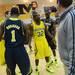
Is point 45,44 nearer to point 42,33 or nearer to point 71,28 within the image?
point 42,33

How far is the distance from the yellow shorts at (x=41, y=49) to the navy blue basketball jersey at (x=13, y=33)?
1.66m

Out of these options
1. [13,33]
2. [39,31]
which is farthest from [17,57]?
[39,31]

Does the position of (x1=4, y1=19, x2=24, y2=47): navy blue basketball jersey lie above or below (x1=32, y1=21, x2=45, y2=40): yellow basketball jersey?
above

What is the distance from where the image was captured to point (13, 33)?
557 cm

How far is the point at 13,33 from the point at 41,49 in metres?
1.86

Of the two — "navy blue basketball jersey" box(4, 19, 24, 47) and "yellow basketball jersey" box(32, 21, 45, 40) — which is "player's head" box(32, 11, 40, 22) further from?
"navy blue basketball jersey" box(4, 19, 24, 47)

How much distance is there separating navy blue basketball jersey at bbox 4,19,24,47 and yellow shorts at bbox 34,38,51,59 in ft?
5.45

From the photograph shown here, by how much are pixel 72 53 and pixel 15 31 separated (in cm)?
249

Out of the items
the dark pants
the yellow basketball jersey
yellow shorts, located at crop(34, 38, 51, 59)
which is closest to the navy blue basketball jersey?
the dark pants

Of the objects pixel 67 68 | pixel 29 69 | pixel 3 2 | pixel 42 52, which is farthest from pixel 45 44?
pixel 3 2

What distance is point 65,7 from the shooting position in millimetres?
3408

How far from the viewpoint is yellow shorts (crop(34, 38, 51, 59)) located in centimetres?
730

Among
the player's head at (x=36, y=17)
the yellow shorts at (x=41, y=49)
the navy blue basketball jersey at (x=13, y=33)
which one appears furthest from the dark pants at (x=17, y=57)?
the player's head at (x=36, y=17)

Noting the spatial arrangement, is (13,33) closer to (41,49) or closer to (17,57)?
(17,57)
